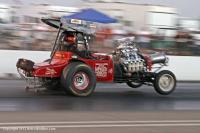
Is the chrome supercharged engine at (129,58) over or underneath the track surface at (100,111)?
over

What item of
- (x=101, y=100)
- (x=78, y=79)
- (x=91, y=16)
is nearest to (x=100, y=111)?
(x=101, y=100)

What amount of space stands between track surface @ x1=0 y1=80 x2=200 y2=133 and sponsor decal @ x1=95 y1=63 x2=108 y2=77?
1.78 ft

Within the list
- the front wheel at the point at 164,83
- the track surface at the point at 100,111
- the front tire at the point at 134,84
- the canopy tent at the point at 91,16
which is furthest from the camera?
the front tire at the point at 134,84

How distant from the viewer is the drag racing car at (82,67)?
47.5ft

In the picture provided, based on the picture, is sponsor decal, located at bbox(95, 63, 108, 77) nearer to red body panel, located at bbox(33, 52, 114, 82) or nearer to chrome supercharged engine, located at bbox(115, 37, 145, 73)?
red body panel, located at bbox(33, 52, 114, 82)

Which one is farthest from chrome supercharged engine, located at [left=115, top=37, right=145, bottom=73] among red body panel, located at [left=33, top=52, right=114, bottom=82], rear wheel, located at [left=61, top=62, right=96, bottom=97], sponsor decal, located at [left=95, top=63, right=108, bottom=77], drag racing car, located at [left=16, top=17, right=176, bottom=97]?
rear wheel, located at [left=61, top=62, right=96, bottom=97]

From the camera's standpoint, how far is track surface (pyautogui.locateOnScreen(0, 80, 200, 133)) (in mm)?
9367

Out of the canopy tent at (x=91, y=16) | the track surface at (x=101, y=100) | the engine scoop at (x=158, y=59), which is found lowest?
the track surface at (x=101, y=100)

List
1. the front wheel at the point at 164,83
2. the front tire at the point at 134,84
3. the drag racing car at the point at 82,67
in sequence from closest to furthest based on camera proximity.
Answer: the drag racing car at the point at 82,67
the front wheel at the point at 164,83
the front tire at the point at 134,84

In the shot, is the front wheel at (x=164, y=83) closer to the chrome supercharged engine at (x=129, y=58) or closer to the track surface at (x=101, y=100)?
the track surface at (x=101, y=100)

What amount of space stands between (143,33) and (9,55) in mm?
6696

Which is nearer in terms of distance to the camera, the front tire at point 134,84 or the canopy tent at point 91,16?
the canopy tent at point 91,16

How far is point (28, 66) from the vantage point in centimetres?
1461

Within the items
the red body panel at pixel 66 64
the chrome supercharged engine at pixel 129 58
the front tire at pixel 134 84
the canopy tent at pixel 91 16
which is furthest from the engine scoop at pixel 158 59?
the canopy tent at pixel 91 16
